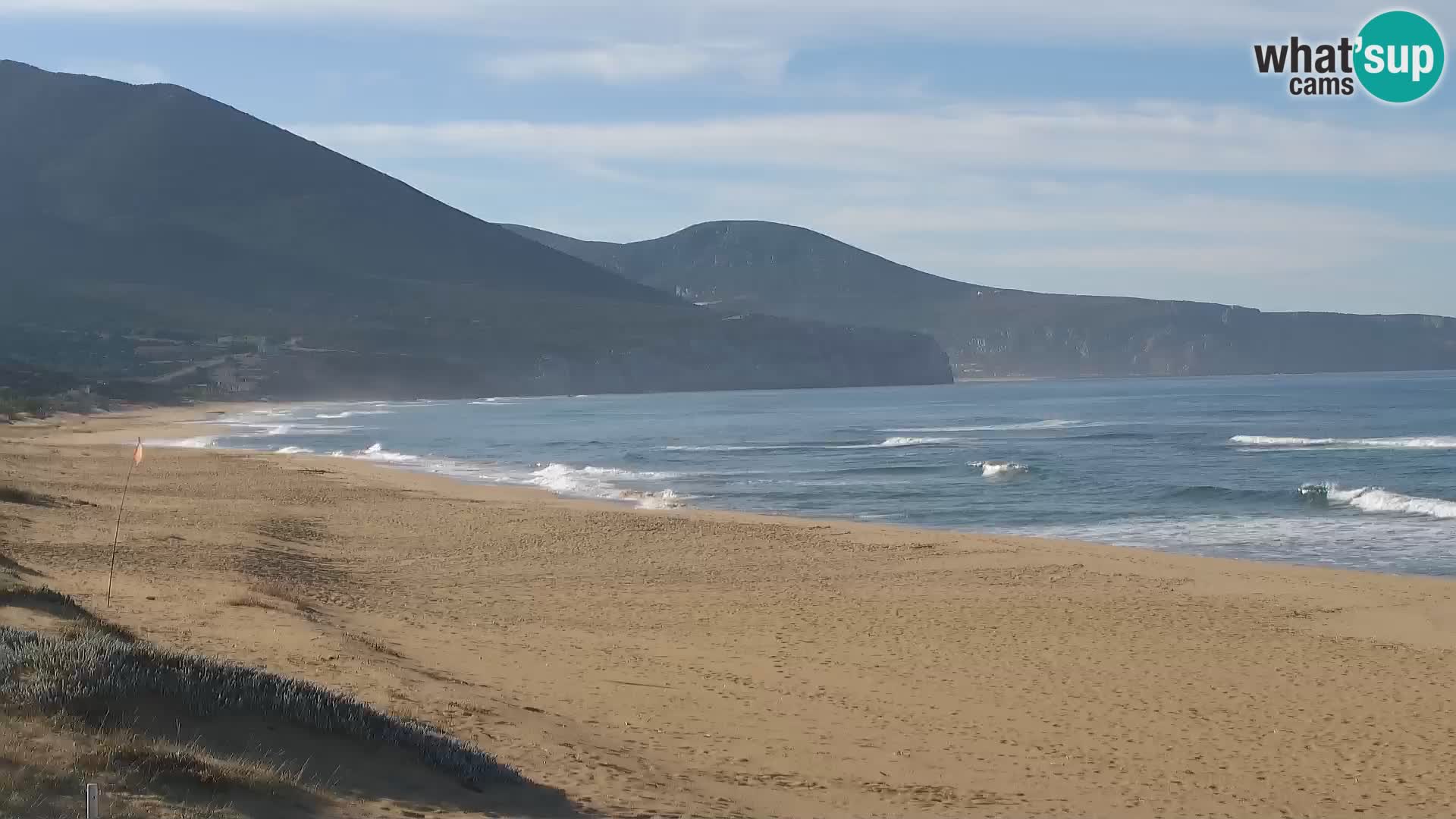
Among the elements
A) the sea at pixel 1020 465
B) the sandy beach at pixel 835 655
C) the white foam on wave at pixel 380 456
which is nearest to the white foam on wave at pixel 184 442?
the sea at pixel 1020 465

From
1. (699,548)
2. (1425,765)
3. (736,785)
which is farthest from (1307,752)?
(699,548)

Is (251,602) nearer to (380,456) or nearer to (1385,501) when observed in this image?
(1385,501)

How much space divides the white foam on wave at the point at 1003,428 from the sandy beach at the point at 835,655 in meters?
41.3

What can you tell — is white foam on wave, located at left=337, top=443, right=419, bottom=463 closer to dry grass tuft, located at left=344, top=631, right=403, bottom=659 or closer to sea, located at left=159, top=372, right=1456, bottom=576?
sea, located at left=159, top=372, right=1456, bottom=576

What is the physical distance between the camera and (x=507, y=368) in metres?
157

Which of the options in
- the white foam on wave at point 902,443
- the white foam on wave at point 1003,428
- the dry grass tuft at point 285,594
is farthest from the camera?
the white foam on wave at point 1003,428

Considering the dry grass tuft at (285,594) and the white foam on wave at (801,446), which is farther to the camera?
the white foam on wave at (801,446)

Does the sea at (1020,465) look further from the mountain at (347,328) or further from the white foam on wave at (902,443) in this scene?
the mountain at (347,328)

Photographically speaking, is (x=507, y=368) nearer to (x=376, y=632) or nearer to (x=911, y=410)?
(x=911, y=410)

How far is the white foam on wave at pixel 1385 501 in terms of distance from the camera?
2628 cm

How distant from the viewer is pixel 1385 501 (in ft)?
90.5

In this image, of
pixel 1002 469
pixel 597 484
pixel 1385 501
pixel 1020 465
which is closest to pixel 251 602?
pixel 597 484

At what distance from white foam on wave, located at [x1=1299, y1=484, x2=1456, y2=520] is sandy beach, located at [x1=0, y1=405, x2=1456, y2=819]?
374 inches

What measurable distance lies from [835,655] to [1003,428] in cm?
5599
